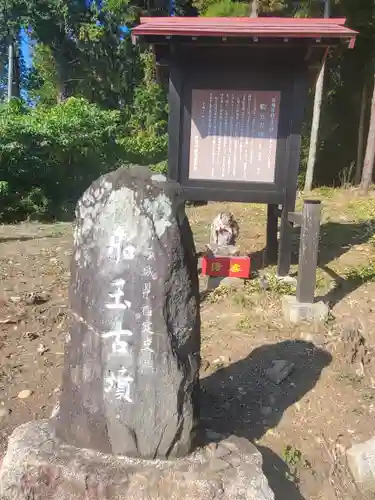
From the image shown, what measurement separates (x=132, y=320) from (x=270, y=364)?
1989 mm

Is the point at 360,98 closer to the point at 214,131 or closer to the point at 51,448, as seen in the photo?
the point at 214,131

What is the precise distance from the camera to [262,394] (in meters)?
3.59

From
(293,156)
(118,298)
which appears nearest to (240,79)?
(293,156)

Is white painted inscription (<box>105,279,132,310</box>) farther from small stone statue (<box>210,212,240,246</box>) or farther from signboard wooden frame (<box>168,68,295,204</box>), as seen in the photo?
small stone statue (<box>210,212,240,246</box>)

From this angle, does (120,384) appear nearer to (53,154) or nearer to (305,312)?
(305,312)

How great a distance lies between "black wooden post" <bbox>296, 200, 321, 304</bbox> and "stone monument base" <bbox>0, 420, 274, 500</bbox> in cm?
239

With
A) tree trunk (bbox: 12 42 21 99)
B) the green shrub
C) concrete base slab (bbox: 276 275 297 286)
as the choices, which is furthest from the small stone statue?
tree trunk (bbox: 12 42 21 99)

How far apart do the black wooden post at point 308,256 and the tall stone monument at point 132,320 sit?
95.7 inches

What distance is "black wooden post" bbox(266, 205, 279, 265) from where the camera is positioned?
247 inches

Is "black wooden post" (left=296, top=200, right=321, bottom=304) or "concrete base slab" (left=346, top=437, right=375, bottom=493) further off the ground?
"black wooden post" (left=296, top=200, right=321, bottom=304)

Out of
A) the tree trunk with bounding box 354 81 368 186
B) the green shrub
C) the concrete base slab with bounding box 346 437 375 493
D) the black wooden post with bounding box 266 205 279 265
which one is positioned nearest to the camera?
the concrete base slab with bounding box 346 437 375 493

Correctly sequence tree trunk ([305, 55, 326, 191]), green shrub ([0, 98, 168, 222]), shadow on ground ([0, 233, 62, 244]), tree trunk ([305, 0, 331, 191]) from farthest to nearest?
tree trunk ([305, 55, 326, 191]) < tree trunk ([305, 0, 331, 191]) < green shrub ([0, 98, 168, 222]) < shadow on ground ([0, 233, 62, 244])

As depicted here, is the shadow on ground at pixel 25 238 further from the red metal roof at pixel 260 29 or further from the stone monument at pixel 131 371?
the stone monument at pixel 131 371

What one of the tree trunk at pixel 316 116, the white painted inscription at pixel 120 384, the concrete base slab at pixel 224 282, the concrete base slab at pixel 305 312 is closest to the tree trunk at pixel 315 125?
the tree trunk at pixel 316 116
